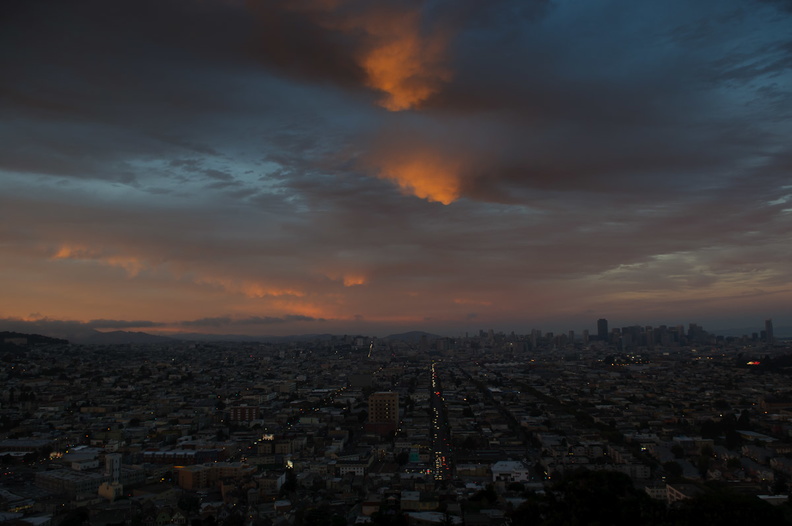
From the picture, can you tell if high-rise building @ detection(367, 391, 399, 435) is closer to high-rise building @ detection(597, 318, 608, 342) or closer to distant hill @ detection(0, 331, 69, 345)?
distant hill @ detection(0, 331, 69, 345)

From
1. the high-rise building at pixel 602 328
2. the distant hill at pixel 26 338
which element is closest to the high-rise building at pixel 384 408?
the distant hill at pixel 26 338

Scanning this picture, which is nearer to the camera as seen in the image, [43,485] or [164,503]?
[164,503]

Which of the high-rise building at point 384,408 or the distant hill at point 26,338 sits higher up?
the distant hill at point 26,338

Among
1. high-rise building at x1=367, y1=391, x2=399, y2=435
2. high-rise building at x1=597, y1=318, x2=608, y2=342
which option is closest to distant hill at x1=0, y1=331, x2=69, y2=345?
high-rise building at x1=367, y1=391, x2=399, y2=435

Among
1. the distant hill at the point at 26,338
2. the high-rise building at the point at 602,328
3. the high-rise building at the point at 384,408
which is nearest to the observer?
the high-rise building at the point at 384,408

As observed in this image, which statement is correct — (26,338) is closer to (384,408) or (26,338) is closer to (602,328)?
(384,408)

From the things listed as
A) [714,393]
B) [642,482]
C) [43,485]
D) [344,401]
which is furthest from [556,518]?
[714,393]

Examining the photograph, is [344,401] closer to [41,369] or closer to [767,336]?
[41,369]

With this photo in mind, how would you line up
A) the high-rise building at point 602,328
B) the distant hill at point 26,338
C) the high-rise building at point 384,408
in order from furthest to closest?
the high-rise building at point 602,328 → the distant hill at point 26,338 → the high-rise building at point 384,408

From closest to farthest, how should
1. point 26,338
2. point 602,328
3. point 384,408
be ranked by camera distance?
1. point 384,408
2. point 26,338
3. point 602,328

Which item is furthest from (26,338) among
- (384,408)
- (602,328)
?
(602,328)

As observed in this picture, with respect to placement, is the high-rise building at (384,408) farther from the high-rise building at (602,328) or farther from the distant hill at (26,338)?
the high-rise building at (602,328)
